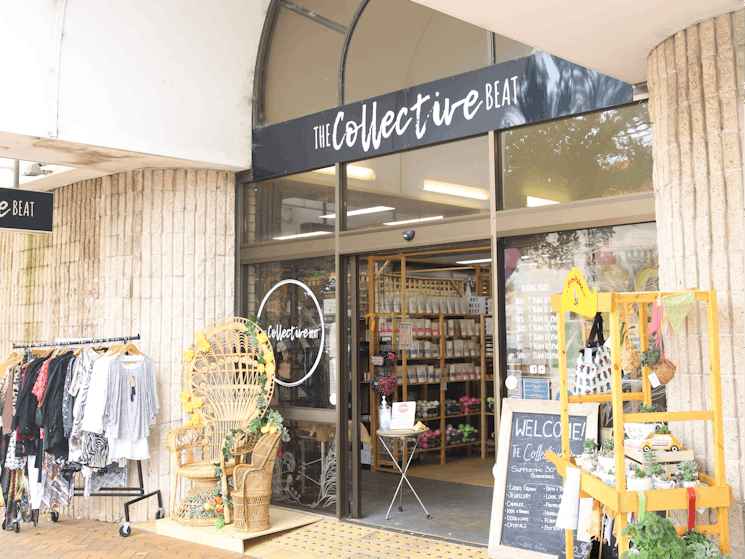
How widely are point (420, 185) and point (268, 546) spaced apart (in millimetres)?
3048

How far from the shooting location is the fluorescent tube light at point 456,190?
5.14 meters

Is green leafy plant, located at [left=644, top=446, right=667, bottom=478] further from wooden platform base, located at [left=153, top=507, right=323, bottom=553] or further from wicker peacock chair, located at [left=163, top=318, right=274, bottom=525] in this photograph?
wicker peacock chair, located at [left=163, top=318, right=274, bottom=525]

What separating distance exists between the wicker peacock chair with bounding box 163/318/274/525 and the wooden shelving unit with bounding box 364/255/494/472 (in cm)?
214

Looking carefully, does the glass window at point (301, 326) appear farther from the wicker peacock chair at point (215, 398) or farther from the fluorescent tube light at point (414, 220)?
the fluorescent tube light at point (414, 220)

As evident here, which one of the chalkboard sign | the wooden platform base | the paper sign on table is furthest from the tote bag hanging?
the wooden platform base

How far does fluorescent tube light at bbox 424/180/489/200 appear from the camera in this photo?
16.9ft

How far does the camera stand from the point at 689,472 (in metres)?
2.95

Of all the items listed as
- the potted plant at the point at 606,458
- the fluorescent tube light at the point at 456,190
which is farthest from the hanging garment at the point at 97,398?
the potted plant at the point at 606,458

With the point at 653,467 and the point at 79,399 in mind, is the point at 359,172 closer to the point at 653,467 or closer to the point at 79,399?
the point at 79,399

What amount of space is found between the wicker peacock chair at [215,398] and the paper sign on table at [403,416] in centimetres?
108

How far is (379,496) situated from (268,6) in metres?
4.93

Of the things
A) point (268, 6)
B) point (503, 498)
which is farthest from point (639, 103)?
point (268, 6)

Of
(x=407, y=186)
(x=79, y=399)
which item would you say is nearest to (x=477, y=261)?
(x=407, y=186)

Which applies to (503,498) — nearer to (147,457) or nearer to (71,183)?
(147,457)
